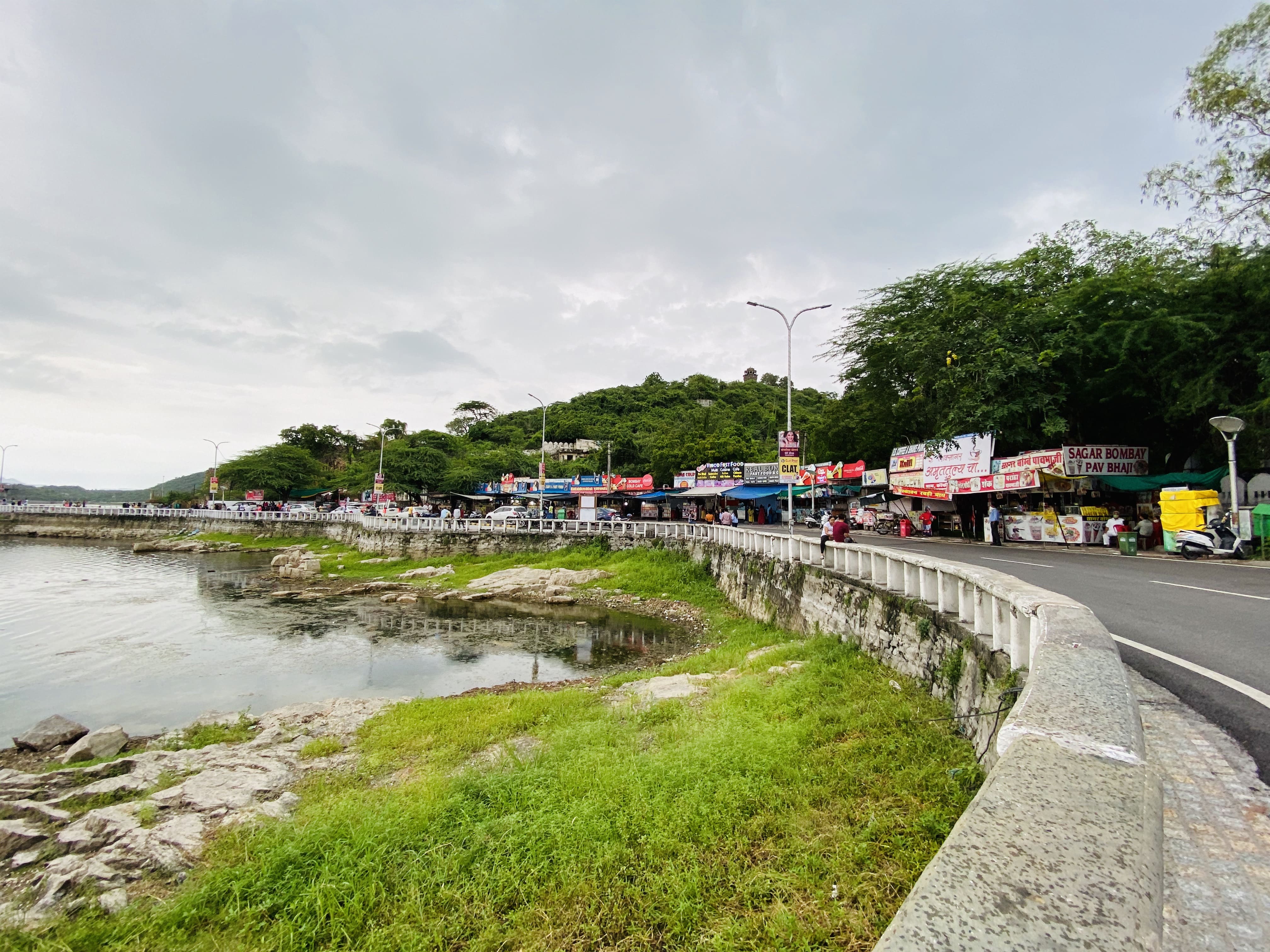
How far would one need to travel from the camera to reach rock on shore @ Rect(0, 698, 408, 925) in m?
5.09

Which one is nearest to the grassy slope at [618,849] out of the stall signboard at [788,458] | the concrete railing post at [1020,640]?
the concrete railing post at [1020,640]

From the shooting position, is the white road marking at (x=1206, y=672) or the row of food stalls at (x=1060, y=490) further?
the row of food stalls at (x=1060, y=490)

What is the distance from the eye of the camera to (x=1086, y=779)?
1577 millimetres

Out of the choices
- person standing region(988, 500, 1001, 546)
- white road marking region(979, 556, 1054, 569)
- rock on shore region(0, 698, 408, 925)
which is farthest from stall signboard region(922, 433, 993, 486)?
rock on shore region(0, 698, 408, 925)

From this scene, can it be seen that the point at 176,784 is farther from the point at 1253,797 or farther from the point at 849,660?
the point at 1253,797

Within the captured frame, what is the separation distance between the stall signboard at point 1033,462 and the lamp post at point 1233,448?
4.24 m

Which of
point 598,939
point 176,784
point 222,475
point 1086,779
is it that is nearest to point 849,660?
point 598,939

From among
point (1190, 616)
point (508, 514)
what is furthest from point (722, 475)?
point (1190, 616)

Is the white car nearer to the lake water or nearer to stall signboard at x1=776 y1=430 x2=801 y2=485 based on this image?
the lake water

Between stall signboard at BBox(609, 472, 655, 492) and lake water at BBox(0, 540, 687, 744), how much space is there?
27.0 metres

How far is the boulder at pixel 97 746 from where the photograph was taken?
8648 mm

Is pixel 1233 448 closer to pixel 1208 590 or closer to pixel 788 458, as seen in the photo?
pixel 1208 590

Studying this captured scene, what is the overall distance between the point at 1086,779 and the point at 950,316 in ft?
83.4

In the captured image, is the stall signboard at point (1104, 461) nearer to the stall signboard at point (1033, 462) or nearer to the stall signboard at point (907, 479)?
the stall signboard at point (1033, 462)
